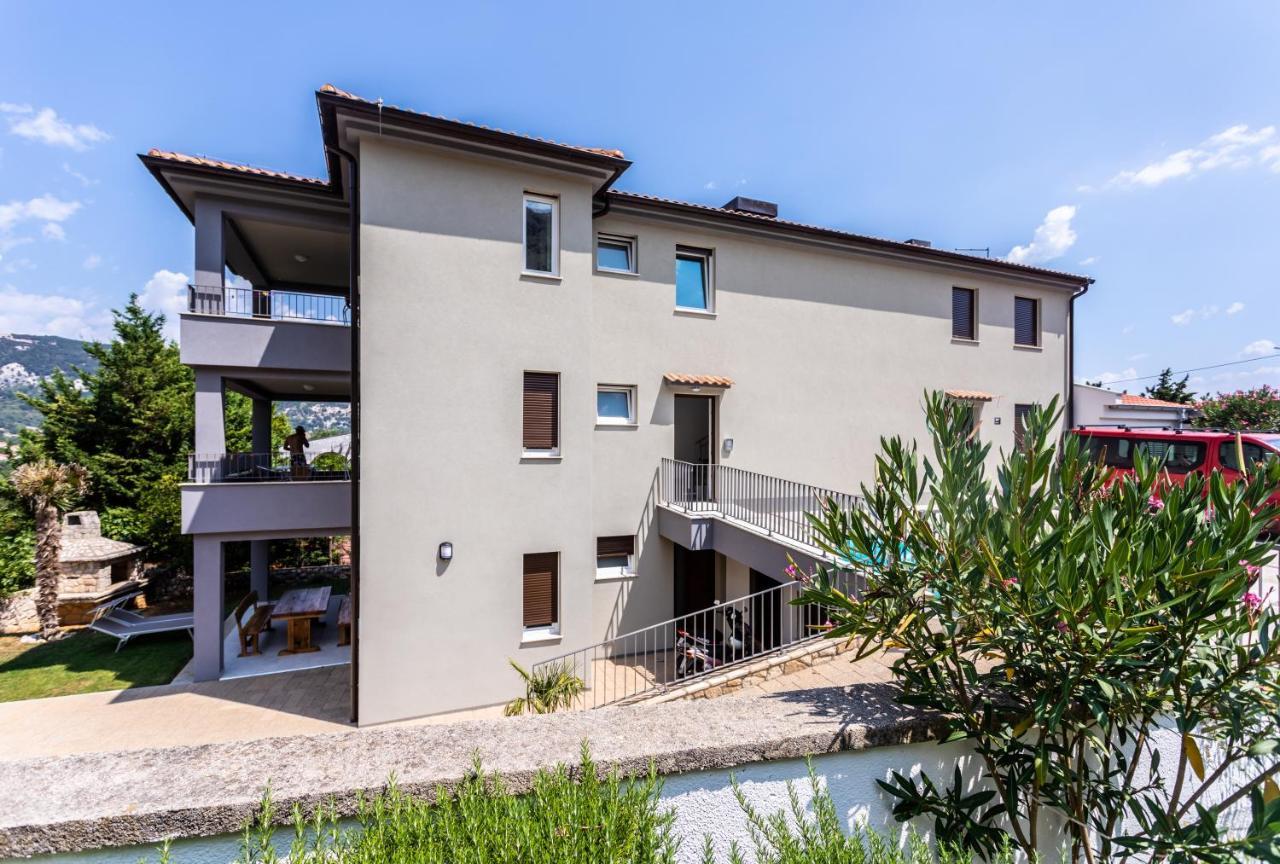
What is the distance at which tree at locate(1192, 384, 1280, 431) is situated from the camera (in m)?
24.0

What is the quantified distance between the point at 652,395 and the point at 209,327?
8.68 m

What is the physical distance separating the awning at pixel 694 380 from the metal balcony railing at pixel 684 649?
Result: 474cm

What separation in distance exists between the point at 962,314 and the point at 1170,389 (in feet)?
114

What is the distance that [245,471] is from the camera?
11211mm

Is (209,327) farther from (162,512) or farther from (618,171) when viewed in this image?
(162,512)

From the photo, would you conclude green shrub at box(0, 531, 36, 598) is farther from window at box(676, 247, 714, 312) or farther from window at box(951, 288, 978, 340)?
window at box(951, 288, 978, 340)

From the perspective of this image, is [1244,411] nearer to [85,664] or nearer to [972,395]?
[972,395]

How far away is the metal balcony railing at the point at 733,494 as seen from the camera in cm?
1054

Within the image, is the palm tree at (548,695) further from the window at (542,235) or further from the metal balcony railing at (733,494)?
the window at (542,235)

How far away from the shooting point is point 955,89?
30.6 ft

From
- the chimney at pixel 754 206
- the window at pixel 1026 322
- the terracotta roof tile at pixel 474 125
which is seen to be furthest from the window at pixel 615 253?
the window at pixel 1026 322

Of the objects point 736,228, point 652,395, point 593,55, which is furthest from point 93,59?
point 736,228

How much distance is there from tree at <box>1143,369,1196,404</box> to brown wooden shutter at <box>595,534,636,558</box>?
1675 inches

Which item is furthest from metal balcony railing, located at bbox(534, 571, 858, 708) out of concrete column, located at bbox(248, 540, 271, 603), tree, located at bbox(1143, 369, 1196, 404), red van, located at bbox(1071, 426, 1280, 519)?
tree, located at bbox(1143, 369, 1196, 404)
